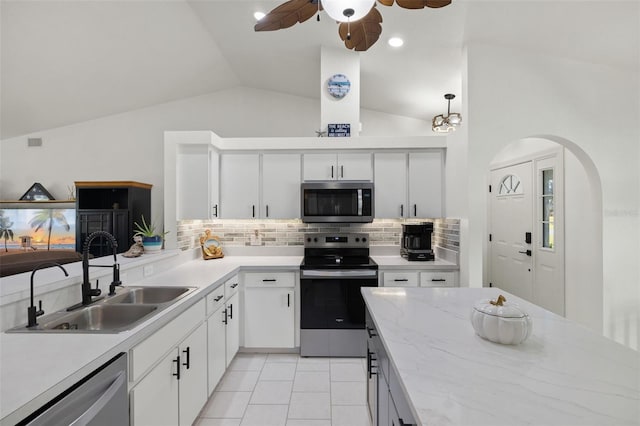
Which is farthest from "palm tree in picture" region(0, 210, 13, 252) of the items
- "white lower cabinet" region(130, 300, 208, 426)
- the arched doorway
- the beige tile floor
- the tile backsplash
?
the arched doorway

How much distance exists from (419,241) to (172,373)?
2488 mm

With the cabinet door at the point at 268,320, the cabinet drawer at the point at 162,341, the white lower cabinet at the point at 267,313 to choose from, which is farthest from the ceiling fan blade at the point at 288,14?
the cabinet door at the point at 268,320

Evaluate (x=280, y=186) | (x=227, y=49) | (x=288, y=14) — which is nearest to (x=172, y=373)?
(x=288, y=14)

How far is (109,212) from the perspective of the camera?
385 centimetres

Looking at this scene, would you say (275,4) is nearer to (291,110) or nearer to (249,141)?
(249,141)

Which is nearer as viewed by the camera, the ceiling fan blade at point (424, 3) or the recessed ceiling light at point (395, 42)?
the ceiling fan blade at point (424, 3)

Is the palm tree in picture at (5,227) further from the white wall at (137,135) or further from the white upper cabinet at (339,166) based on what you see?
the white upper cabinet at (339,166)

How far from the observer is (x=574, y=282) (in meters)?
3.10

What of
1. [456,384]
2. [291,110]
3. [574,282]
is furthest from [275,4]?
[574,282]

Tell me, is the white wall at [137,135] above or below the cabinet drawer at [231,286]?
above

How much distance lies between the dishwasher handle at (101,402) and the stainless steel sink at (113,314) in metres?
0.20

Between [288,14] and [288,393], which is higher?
[288,14]

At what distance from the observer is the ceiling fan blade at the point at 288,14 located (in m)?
1.43

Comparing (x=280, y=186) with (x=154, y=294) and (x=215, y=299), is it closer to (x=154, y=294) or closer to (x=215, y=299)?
(x=215, y=299)
